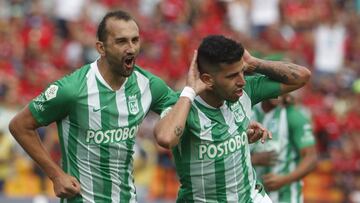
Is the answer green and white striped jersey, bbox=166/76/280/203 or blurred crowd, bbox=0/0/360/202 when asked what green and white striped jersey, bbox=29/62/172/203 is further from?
blurred crowd, bbox=0/0/360/202

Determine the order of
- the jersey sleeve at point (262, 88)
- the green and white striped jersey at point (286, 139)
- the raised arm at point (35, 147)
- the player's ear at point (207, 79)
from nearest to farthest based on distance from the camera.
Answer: the player's ear at point (207, 79) → the raised arm at point (35, 147) → the jersey sleeve at point (262, 88) → the green and white striped jersey at point (286, 139)

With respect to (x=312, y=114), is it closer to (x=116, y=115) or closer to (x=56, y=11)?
(x=56, y=11)

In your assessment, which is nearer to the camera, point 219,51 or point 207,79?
point 219,51

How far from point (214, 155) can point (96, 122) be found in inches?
35.9

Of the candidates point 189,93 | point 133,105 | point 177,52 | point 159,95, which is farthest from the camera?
point 177,52

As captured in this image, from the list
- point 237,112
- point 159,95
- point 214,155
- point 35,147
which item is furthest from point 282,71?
point 35,147

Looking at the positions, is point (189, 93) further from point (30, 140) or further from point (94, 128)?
point (30, 140)

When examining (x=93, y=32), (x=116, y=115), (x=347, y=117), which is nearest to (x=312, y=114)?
(x=347, y=117)

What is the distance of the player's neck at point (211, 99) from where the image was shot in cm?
786

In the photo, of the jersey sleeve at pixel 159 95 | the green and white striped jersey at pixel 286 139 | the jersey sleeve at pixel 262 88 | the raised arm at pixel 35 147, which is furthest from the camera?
the green and white striped jersey at pixel 286 139

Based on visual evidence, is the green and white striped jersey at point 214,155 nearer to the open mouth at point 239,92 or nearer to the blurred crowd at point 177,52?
the open mouth at point 239,92

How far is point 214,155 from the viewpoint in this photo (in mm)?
7793

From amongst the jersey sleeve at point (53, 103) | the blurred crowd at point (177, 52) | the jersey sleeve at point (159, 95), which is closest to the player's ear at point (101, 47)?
the jersey sleeve at point (53, 103)

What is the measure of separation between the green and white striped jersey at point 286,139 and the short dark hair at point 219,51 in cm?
245
